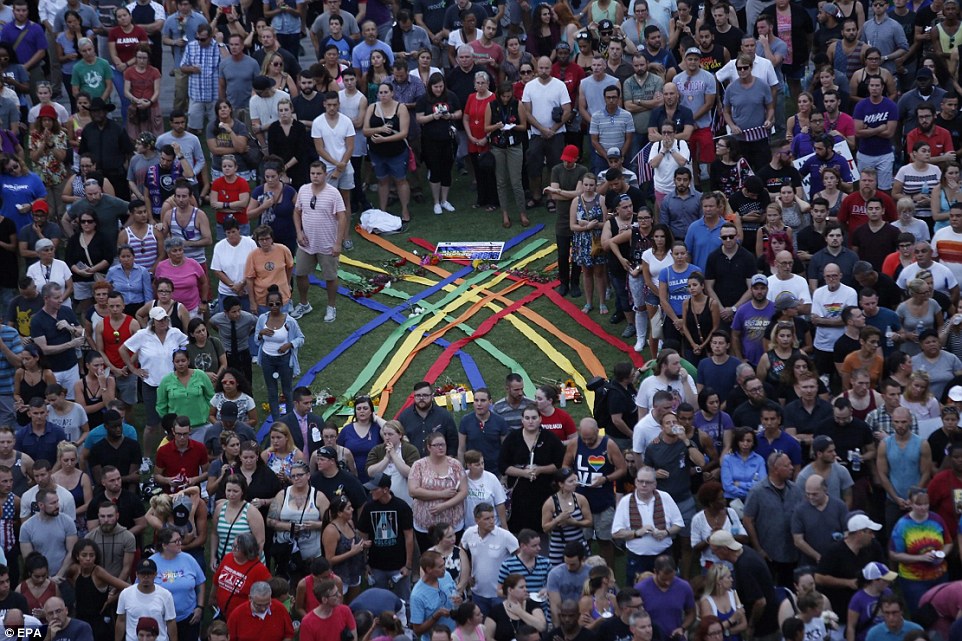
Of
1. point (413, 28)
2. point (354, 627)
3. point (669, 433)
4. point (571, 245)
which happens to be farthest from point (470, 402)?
point (413, 28)

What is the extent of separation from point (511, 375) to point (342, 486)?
6.88ft

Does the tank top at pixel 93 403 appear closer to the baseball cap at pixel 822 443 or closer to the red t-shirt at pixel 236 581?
the red t-shirt at pixel 236 581

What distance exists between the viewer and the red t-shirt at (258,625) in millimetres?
13219

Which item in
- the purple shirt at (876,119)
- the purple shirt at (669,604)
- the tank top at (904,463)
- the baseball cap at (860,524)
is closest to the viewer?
the purple shirt at (669,604)

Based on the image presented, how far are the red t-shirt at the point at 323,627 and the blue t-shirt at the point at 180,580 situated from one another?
4.07ft

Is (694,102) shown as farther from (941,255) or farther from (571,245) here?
(941,255)

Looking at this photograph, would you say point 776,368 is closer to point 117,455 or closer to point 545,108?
point 545,108

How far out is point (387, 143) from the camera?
20469 millimetres

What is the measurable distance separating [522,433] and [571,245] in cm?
455

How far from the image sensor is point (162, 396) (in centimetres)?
1599

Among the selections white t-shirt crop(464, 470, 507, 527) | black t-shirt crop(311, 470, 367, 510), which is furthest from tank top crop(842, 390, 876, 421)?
black t-shirt crop(311, 470, 367, 510)

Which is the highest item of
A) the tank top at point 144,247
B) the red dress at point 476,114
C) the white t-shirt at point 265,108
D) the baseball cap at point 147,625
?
the white t-shirt at point 265,108

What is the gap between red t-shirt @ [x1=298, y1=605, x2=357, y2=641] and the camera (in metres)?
13.0

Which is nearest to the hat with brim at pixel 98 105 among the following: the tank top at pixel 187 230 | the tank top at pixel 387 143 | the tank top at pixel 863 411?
the tank top at pixel 187 230
